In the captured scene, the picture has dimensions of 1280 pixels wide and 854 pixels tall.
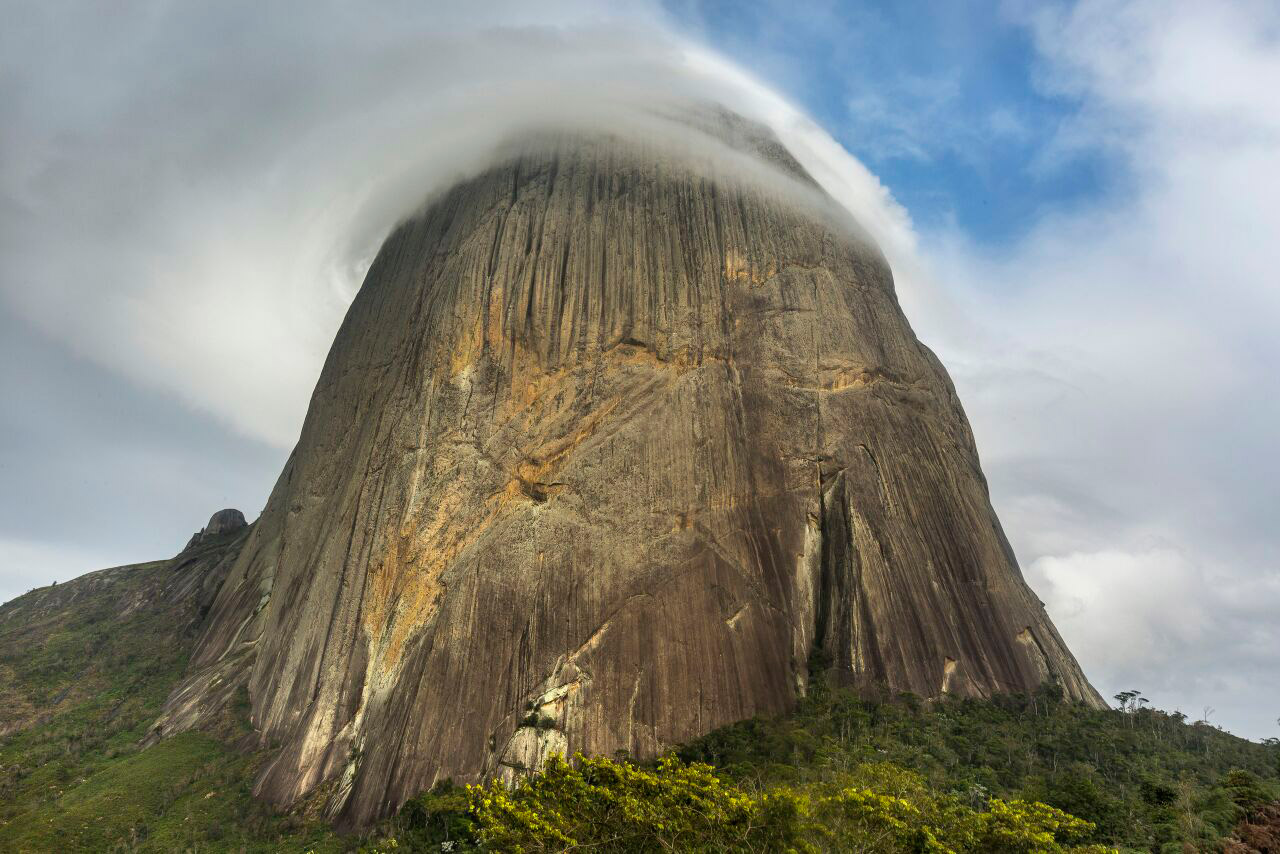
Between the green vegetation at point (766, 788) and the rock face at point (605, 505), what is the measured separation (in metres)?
2.04

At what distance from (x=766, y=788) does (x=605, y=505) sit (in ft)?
60.0

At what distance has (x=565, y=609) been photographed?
38.9m

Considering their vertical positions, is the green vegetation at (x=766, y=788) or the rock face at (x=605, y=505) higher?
the rock face at (x=605, y=505)

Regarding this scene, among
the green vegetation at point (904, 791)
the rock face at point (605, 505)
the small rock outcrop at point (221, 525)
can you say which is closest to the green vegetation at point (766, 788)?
the green vegetation at point (904, 791)

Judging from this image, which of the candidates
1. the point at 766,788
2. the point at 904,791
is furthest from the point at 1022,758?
the point at 904,791

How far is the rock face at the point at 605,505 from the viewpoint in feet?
123

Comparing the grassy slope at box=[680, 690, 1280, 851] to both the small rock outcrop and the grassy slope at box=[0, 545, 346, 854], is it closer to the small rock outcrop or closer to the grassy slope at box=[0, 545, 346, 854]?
the grassy slope at box=[0, 545, 346, 854]

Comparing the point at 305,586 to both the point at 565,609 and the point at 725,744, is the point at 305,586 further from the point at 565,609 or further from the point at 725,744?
the point at 725,744

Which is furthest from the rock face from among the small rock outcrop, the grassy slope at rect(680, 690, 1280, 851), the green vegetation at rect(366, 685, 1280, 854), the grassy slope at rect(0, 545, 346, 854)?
the small rock outcrop

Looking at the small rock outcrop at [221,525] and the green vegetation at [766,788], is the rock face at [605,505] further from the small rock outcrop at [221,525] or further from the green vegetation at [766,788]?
the small rock outcrop at [221,525]

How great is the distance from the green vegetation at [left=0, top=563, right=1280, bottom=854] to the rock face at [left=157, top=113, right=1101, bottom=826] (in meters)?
2.04

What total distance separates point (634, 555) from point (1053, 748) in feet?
75.3

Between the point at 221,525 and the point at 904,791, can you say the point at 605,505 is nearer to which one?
the point at 904,791

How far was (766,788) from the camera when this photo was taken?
89.6 ft
